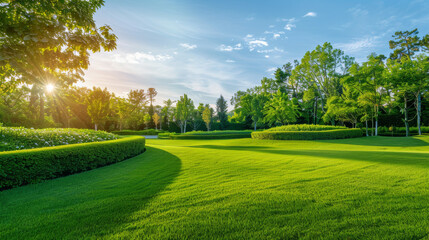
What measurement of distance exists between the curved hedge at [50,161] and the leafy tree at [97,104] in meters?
19.4

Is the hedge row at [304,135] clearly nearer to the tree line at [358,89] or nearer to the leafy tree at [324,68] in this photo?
the tree line at [358,89]

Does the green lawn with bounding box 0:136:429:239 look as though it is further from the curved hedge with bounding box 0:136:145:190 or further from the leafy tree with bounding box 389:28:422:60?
the leafy tree with bounding box 389:28:422:60

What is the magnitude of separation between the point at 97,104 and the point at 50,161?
21.1 m

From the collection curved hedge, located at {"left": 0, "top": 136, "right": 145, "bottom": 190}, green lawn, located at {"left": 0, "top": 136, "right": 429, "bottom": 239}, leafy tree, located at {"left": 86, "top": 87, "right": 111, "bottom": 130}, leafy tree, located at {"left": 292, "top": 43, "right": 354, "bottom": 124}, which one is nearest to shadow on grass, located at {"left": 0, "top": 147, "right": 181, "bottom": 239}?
green lawn, located at {"left": 0, "top": 136, "right": 429, "bottom": 239}

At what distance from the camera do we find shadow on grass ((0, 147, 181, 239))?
6.89ft

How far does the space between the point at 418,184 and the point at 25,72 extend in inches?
332

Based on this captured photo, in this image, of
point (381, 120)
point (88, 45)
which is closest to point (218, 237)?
point (88, 45)

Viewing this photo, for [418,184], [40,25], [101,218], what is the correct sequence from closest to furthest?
[101,218], [418,184], [40,25]

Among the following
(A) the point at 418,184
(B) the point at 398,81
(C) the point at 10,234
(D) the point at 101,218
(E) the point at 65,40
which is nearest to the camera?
(C) the point at 10,234

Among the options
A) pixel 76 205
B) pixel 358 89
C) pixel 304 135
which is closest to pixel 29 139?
pixel 76 205

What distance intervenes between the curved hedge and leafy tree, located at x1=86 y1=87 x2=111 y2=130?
1941 cm

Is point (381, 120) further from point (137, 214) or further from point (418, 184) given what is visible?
point (137, 214)

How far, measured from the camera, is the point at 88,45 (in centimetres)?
436

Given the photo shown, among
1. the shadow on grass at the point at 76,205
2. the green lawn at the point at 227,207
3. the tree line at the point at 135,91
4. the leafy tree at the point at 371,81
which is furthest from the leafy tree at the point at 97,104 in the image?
the leafy tree at the point at 371,81
